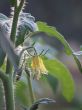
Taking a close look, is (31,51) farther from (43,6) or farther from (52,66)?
(43,6)

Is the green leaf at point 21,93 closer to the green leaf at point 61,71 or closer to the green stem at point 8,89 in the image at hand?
the green leaf at point 61,71

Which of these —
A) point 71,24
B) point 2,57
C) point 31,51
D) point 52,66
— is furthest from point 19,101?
point 71,24

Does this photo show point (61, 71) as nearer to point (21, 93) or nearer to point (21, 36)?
point (21, 93)

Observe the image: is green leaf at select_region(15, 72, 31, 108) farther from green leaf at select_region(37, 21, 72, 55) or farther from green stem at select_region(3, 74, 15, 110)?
green stem at select_region(3, 74, 15, 110)

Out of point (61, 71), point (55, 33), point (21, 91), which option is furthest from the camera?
point (21, 91)

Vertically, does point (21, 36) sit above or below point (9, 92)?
above

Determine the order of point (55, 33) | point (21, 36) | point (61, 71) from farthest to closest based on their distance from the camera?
1. point (61, 71)
2. point (55, 33)
3. point (21, 36)

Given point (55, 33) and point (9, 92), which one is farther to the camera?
point (55, 33)

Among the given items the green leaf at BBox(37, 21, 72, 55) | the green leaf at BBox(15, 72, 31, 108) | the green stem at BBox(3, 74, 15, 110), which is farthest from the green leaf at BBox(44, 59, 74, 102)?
the green stem at BBox(3, 74, 15, 110)

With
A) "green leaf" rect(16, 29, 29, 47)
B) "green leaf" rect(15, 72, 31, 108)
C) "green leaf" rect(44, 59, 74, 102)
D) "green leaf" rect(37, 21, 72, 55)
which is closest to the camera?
"green leaf" rect(16, 29, 29, 47)

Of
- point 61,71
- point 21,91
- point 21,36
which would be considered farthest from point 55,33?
point 21,91

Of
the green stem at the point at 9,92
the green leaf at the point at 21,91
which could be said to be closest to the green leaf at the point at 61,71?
the green leaf at the point at 21,91
